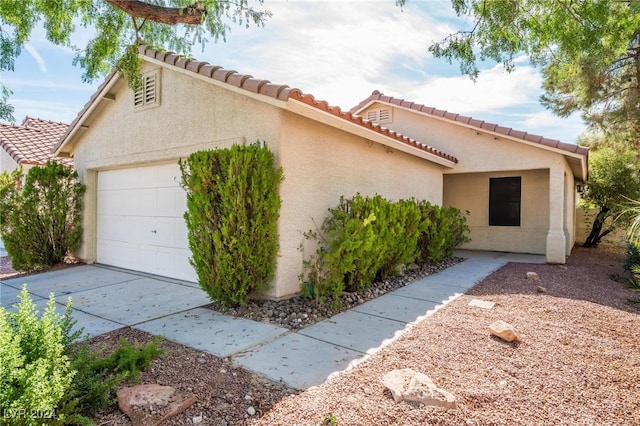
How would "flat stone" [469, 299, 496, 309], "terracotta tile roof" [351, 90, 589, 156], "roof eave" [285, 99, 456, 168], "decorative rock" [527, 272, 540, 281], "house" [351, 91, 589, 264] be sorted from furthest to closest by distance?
"house" [351, 91, 589, 264] → "terracotta tile roof" [351, 90, 589, 156] → "decorative rock" [527, 272, 540, 281] → "flat stone" [469, 299, 496, 309] → "roof eave" [285, 99, 456, 168]

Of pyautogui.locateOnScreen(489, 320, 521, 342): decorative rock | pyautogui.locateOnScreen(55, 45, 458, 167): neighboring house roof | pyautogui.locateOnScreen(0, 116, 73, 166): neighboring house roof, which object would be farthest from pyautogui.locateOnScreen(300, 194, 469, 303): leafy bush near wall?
pyautogui.locateOnScreen(0, 116, 73, 166): neighboring house roof

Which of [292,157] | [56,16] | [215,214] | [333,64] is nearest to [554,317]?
[292,157]

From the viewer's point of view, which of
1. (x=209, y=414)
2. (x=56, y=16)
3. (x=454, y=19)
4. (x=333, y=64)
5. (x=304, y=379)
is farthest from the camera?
(x=333, y=64)

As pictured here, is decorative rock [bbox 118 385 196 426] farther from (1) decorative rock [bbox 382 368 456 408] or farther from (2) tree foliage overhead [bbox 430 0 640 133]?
(2) tree foliage overhead [bbox 430 0 640 133]

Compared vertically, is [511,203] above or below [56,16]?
below

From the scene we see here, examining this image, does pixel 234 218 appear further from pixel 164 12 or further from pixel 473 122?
pixel 473 122

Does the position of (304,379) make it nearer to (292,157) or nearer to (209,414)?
(209,414)

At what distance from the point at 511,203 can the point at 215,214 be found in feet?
37.6

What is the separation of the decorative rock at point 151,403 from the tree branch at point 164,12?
188 inches

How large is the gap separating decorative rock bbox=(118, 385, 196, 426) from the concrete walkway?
35.7 inches

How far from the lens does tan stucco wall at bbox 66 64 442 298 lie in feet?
20.7

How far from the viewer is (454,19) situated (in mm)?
6270

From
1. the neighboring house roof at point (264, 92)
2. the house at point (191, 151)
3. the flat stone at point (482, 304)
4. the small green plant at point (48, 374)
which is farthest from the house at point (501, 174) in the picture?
the small green plant at point (48, 374)

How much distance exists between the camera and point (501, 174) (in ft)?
43.5
